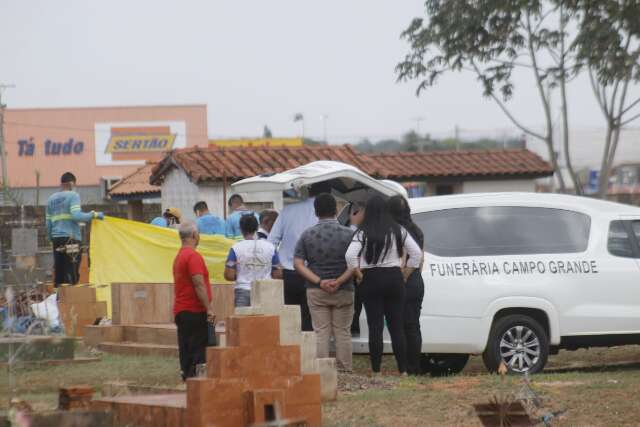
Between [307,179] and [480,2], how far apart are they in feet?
41.0

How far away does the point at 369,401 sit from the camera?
9766mm

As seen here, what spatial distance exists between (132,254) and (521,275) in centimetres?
616

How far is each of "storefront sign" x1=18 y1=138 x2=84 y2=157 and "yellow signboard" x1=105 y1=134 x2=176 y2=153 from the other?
1.67 m

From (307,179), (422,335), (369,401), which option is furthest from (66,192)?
(369,401)

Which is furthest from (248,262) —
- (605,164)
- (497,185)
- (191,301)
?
(497,185)

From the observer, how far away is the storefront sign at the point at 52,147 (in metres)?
66.4

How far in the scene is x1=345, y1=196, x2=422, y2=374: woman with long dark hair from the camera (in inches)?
458

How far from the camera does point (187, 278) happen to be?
10.7 m

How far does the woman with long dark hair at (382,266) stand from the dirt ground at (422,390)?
42 centimetres

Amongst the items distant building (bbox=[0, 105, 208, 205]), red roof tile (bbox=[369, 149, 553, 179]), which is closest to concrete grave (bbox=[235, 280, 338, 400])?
red roof tile (bbox=[369, 149, 553, 179])

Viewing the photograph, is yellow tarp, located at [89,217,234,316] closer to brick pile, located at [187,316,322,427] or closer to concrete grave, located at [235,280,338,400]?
concrete grave, located at [235,280,338,400]

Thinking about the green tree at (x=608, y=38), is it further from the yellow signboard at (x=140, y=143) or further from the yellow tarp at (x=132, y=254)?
the yellow signboard at (x=140, y=143)

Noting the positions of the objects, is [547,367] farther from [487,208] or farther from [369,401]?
[369,401]

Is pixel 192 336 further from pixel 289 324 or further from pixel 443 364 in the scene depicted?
pixel 443 364
